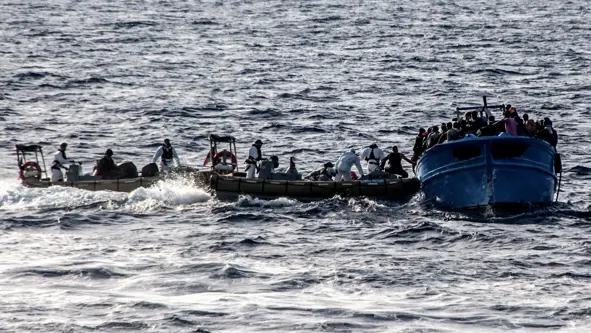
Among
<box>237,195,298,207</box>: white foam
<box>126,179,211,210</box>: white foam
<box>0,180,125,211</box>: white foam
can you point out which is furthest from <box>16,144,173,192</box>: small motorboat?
<box>237,195,298,207</box>: white foam

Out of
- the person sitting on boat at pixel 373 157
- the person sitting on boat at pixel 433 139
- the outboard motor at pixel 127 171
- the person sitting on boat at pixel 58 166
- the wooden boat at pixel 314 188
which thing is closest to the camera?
the wooden boat at pixel 314 188

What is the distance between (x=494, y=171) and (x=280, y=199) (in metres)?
6.55

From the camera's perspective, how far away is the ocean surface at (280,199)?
29.2m

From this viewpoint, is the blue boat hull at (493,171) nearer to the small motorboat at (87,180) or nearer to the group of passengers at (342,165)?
the group of passengers at (342,165)

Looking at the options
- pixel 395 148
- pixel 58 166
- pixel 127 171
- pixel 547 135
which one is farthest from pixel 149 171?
pixel 547 135

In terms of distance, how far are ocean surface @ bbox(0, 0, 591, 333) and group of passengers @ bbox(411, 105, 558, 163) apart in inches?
82.0

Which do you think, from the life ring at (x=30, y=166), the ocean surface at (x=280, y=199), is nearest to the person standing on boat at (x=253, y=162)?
the ocean surface at (x=280, y=199)

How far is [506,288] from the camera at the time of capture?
3062 cm

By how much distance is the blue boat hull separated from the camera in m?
39.5

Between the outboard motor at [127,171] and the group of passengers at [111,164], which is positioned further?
the group of passengers at [111,164]

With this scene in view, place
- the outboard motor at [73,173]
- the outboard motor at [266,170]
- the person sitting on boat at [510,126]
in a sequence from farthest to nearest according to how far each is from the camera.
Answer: the outboard motor at [73,173], the outboard motor at [266,170], the person sitting on boat at [510,126]

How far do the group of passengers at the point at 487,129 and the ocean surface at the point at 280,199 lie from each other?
208 centimetres

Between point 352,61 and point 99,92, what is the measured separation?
19.0 metres

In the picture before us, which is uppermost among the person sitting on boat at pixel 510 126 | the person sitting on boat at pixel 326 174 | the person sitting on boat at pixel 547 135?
the person sitting on boat at pixel 510 126
